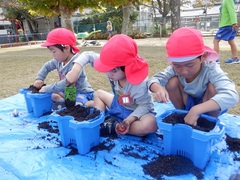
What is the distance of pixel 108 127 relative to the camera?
64.6 inches

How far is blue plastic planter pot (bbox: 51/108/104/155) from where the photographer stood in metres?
1.35

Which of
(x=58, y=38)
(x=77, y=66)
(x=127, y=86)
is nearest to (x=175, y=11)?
(x=58, y=38)

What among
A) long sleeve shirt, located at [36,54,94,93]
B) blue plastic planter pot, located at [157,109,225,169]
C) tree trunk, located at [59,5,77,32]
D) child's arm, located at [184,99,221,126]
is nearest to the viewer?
blue plastic planter pot, located at [157,109,225,169]

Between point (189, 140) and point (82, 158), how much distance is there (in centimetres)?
65

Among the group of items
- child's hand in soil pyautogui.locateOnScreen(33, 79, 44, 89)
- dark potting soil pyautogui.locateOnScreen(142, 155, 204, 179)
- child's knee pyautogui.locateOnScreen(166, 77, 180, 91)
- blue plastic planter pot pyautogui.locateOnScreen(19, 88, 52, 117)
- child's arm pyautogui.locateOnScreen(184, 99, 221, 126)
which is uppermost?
child's knee pyautogui.locateOnScreen(166, 77, 180, 91)

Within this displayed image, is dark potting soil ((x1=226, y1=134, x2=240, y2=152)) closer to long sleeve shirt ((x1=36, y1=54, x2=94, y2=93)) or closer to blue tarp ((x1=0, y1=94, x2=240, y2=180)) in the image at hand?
blue tarp ((x1=0, y1=94, x2=240, y2=180))

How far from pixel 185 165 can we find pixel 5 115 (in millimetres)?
1685

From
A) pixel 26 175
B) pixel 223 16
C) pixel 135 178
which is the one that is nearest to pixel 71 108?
pixel 26 175

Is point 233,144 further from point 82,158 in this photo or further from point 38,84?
point 38,84

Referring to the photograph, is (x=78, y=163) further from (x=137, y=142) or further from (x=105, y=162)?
(x=137, y=142)

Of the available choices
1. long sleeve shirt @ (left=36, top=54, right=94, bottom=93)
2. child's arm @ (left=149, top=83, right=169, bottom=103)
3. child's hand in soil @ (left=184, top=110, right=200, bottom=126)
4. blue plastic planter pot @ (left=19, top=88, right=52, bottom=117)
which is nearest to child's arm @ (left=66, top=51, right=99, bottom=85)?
long sleeve shirt @ (left=36, top=54, right=94, bottom=93)

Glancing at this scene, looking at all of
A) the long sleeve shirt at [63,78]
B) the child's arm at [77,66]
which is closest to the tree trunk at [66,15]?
the long sleeve shirt at [63,78]

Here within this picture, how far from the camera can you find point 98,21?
1994cm

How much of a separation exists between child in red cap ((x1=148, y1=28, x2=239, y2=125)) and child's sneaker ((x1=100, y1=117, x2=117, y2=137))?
38cm
